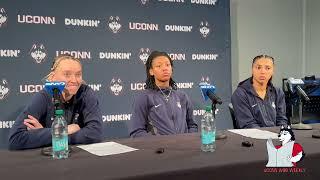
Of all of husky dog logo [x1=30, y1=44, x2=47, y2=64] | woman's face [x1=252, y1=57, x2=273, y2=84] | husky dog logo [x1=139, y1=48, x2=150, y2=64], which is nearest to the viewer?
woman's face [x1=252, y1=57, x2=273, y2=84]

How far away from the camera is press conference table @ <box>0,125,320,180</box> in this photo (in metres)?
1.51

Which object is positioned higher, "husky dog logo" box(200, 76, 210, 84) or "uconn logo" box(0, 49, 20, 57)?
"uconn logo" box(0, 49, 20, 57)

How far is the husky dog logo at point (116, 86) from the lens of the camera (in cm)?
388

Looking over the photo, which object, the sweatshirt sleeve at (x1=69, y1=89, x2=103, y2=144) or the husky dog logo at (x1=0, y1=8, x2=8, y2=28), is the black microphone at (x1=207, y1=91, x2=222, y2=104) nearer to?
the sweatshirt sleeve at (x1=69, y1=89, x2=103, y2=144)

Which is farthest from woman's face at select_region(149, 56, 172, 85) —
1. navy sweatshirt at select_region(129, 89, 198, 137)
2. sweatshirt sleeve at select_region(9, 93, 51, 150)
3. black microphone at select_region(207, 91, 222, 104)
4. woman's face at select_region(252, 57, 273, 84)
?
sweatshirt sleeve at select_region(9, 93, 51, 150)

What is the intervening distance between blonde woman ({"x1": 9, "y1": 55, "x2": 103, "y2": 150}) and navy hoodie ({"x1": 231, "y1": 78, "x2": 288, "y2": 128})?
1257mm

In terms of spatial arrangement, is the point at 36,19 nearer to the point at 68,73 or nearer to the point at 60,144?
the point at 68,73

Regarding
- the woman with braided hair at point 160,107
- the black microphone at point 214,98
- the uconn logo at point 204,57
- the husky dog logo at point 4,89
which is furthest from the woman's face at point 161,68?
the husky dog logo at point 4,89

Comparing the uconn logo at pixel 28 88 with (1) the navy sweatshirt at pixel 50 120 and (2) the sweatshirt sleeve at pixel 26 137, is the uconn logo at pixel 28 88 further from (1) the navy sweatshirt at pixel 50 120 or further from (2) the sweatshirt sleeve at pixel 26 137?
(2) the sweatshirt sleeve at pixel 26 137

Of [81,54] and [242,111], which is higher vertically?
[81,54]

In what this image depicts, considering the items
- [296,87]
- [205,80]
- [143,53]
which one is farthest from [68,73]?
[205,80]

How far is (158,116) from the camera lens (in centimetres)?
293

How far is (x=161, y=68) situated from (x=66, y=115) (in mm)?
943

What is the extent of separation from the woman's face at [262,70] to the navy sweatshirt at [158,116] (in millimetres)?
704
